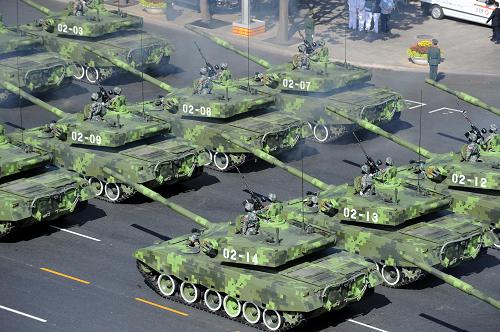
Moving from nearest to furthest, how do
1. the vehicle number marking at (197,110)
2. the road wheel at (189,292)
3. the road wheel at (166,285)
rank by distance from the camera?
the road wheel at (189,292)
the road wheel at (166,285)
the vehicle number marking at (197,110)

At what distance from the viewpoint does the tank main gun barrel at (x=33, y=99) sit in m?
51.6

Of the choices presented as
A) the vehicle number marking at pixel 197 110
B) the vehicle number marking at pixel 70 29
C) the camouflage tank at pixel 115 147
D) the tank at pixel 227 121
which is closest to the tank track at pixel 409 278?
the camouflage tank at pixel 115 147

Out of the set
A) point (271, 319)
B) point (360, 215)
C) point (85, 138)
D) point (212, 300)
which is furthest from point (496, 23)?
point (271, 319)

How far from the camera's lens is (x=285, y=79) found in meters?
55.6

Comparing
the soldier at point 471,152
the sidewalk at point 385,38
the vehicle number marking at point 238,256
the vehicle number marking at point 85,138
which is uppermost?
the soldier at point 471,152

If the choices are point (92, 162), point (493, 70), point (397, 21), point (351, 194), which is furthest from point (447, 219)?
point (397, 21)

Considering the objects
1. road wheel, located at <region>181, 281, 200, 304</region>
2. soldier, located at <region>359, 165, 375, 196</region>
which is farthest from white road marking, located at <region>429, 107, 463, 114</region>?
road wheel, located at <region>181, 281, 200, 304</region>

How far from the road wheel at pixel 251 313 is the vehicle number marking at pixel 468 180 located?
9.70 metres

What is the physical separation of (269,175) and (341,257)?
11.8 m

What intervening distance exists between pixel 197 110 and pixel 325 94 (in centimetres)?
606

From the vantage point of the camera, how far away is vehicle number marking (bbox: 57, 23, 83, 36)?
203ft

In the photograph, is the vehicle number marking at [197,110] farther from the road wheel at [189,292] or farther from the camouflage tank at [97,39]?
the road wheel at [189,292]

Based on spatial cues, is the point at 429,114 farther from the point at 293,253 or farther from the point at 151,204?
the point at 293,253

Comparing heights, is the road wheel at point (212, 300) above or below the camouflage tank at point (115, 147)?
below
